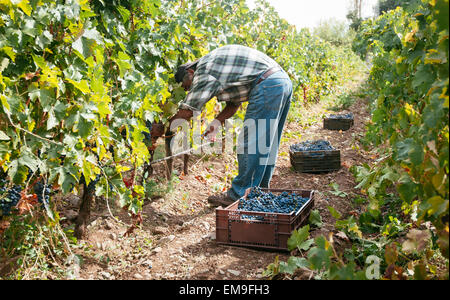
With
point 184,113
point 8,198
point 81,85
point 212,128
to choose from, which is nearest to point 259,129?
point 184,113

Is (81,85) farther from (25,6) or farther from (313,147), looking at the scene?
(313,147)

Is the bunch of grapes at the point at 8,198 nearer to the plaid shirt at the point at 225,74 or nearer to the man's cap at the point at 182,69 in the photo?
the plaid shirt at the point at 225,74

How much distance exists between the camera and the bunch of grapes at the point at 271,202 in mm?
3583

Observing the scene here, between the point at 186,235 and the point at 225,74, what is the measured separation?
62.5 inches

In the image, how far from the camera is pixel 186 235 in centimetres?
377

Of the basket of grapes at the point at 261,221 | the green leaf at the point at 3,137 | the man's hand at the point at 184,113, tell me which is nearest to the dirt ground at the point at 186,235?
the basket of grapes at the point at 261,221

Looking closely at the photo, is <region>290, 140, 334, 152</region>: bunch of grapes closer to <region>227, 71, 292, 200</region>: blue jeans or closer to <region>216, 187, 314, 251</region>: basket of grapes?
<region>227, 71, 292, 200</region>: blue jeans

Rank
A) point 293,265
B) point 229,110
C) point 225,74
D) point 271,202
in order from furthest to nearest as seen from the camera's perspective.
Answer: point 229,110 < point 225,74 < point 271,202 < point 293,265

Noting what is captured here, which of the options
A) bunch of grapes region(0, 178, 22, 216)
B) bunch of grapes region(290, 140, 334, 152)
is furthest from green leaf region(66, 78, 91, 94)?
bunch of grapes region(290, 140, 334, 152)

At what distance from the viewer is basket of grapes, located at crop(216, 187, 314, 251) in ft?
10.7

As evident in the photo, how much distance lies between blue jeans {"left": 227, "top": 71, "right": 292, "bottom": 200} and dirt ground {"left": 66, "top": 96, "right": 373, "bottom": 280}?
55 centimetres

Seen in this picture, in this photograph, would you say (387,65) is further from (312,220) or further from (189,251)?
(189,251)

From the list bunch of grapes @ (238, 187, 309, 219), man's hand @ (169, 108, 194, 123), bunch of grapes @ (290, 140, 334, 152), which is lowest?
bunch of grapes @ (238, 187, 309, 219)

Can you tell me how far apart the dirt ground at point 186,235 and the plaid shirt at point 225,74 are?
44.3 inches
